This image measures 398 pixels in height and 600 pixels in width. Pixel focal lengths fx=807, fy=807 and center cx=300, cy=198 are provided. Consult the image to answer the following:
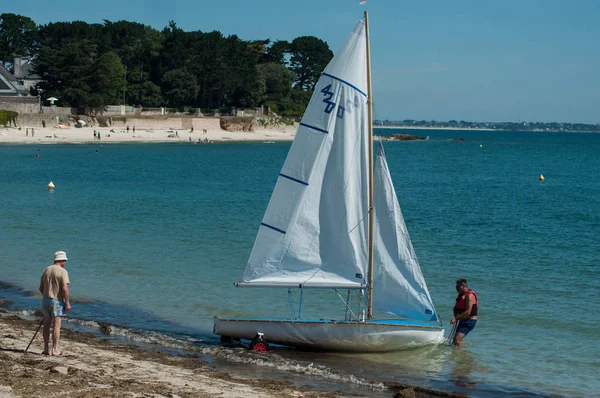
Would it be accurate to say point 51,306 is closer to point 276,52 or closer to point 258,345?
point 258,345

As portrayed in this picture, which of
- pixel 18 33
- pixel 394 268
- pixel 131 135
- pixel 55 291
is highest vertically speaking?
pixel 18 33

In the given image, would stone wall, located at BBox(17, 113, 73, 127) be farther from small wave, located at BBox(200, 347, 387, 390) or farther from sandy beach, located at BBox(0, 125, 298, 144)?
→ small wave, located at BBox(200, 347, 387, 390)

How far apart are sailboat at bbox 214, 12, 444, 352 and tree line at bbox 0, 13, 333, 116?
9415 cm

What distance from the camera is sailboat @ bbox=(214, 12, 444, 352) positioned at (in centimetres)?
1473

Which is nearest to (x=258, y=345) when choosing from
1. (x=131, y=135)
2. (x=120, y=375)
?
(x=120, y=375)

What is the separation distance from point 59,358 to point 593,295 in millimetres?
14417

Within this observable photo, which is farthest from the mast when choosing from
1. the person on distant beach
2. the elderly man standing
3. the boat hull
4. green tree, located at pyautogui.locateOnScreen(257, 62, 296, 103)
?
green tree, located at pyautogui.locateOnScreen(257, 62, 296, 103)

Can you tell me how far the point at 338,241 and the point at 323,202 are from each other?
30.8 inches

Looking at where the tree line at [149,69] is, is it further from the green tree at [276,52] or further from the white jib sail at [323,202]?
the white jib sail at [323,202]

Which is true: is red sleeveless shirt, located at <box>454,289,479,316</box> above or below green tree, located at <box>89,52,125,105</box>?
below

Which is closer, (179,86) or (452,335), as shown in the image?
(452,335)

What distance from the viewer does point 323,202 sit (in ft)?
49.4

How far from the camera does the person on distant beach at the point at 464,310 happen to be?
1561 cm

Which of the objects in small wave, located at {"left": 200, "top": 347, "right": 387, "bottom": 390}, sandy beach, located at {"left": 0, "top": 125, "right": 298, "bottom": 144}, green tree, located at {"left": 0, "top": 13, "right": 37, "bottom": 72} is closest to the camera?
small wave, located at {"left": 200, "top": 347, "right": 387, "bottom": 390}
